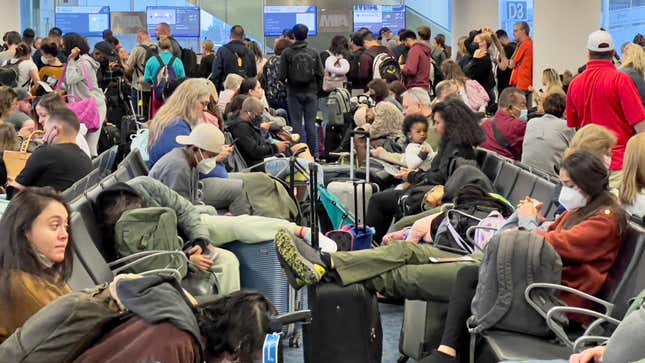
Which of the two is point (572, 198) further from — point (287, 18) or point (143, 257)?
point (287, 18)

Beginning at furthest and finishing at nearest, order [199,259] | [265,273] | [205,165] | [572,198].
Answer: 1. [205,165]
2. [265,273]
3. [199,259]
4. [572,198]

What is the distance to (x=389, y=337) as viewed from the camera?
6109 millimetres

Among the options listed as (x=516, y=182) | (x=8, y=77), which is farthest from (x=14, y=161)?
(x=8, y=77)

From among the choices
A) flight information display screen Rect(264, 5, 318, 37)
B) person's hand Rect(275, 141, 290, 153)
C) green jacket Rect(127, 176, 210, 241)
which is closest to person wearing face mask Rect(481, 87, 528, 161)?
person's hand Rect(275, 141, 290, 153)

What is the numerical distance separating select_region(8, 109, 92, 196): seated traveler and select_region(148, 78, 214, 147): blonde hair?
910 millimetres

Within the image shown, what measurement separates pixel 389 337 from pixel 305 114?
7432 millimetres

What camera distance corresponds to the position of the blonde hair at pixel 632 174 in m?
4.95

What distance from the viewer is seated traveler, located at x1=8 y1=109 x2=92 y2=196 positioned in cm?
642

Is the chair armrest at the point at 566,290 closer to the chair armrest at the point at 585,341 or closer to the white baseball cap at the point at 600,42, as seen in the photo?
the chair armrest at the point at 585,341

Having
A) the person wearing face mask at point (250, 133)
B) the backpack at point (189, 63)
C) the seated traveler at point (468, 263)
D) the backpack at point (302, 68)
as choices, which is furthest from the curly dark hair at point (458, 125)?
the backpack at point (189, 63)

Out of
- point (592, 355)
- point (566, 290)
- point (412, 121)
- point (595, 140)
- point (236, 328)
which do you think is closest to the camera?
point (236, 328)

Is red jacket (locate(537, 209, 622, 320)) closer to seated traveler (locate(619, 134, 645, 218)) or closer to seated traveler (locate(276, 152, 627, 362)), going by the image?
seated traveler (locate(276, 152, 627, 362))

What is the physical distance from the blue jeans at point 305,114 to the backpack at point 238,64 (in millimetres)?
1316

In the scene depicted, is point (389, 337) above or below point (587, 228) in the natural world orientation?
below
